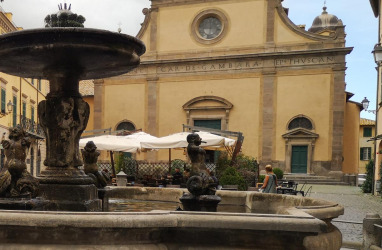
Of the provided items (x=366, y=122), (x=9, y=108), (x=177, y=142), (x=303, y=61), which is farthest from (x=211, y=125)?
(x=366, y=122)

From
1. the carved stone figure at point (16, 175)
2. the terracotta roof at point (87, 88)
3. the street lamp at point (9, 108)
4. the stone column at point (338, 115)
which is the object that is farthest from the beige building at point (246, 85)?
the carved stone figure at point (16, 175)

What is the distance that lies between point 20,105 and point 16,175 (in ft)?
86.1

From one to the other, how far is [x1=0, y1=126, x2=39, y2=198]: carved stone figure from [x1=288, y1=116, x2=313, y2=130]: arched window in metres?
24.9

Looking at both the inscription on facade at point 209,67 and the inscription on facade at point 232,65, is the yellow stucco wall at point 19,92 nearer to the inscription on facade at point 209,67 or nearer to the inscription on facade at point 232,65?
the inscription on facade at point 232,65

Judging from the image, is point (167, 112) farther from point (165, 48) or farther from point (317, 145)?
point (317, 145)

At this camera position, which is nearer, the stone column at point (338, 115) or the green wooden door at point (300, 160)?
the stone column at point (338, 115)

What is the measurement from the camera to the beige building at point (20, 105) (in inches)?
1016

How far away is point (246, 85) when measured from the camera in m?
29.0

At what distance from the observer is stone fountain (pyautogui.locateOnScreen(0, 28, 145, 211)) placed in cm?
467

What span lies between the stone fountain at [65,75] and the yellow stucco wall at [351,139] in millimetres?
25590

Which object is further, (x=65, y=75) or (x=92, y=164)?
(x=92, y=164)

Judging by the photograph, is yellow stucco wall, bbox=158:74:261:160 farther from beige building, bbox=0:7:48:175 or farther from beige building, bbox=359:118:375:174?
beige building, bbox=359:118:375:174

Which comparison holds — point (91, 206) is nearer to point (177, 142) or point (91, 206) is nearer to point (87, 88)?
point (177, 142)

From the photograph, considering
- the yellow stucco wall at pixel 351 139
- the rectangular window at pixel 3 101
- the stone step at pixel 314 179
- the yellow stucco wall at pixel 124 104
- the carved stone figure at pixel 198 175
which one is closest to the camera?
the carved stone figure at pixel 198 175
